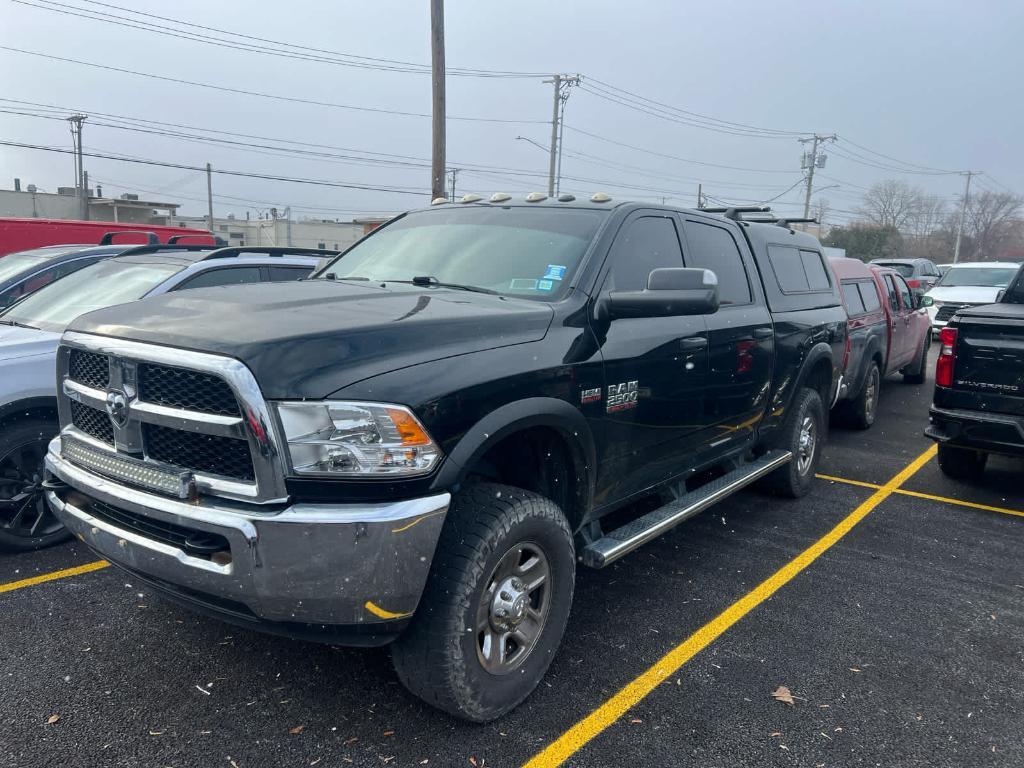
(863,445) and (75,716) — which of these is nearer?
(75,716)

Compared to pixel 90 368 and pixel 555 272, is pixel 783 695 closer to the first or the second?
pixel 555 272

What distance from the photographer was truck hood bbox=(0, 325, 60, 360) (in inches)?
169

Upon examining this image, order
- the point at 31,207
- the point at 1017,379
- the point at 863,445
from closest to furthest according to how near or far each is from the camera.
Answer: the point at 1017,379 < the point at 863,445 < the point at 31,207

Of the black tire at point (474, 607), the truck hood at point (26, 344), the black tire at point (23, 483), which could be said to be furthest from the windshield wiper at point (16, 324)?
the black tire at point (474, 607)

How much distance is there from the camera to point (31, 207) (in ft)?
170

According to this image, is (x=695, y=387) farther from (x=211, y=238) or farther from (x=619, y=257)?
(x=211, y=238)

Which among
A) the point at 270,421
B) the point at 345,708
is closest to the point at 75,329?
the point at 270,421

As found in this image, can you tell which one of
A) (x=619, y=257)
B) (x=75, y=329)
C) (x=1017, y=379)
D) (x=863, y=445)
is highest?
(x=619, y=257)

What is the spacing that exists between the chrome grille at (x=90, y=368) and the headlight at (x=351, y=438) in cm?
94

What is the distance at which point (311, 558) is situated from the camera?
236cm

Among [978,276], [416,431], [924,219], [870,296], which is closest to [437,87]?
[870,296]

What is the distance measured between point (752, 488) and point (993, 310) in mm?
2270

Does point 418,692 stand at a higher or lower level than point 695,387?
lower

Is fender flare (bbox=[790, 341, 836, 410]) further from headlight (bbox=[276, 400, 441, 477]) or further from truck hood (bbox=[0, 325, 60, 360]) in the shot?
truck hood (bbox=[0, 325, 60, 360])
